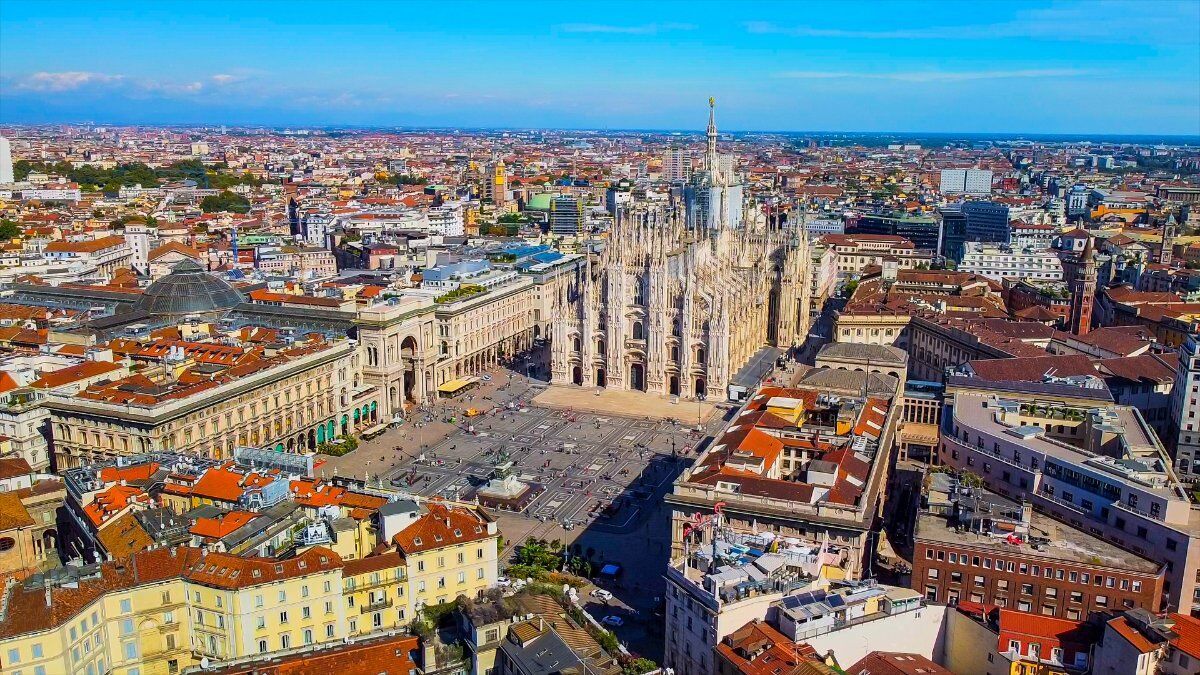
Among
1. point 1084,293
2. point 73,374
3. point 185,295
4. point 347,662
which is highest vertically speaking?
point 1084,293

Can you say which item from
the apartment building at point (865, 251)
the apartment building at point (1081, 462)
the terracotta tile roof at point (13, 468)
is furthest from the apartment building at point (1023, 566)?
the apartment building at point (865, 251)

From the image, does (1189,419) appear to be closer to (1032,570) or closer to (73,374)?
(1032,570)

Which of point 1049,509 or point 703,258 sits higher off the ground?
point 703,258

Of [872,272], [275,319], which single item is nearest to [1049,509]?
[275,319]

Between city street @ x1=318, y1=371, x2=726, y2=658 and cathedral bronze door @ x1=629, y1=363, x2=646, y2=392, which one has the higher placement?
cathedral bronze door @ x1=629, y1=363, x2=646, y2=392

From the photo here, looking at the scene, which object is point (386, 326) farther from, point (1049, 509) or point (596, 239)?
point (596, 239)

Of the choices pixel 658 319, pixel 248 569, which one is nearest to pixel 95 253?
pixel 658 319

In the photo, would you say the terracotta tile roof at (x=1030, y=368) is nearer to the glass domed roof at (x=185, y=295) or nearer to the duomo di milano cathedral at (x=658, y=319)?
the duomo di milano cathedral at (x=658, y=319)

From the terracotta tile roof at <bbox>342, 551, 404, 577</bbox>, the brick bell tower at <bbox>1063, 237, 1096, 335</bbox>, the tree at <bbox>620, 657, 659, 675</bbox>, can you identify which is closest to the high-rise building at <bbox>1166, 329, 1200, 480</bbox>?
the brick bell tower at <bbox>1063, 237, 1096, 335</bbox>

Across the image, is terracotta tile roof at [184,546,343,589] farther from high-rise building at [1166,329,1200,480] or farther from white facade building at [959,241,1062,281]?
white facade building at [959,241,1062,281]
